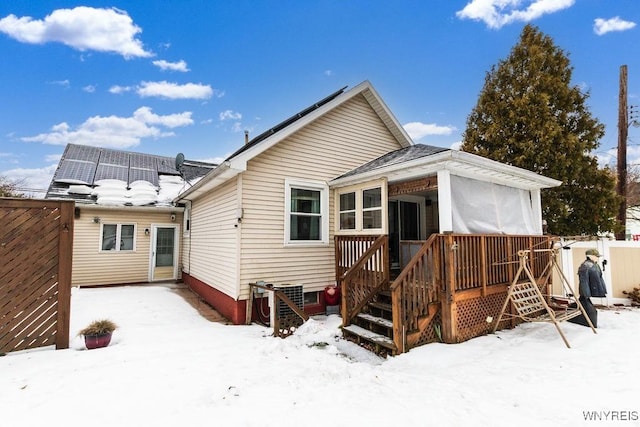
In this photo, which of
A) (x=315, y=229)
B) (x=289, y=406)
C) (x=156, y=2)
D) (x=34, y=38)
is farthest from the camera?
(x=34, y=38)

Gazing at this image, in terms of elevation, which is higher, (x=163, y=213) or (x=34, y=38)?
(x=34, y=38)

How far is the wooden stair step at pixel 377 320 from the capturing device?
17.4ft

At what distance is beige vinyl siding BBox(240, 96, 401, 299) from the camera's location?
22.5ft

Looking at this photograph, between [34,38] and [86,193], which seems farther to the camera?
[34,38]

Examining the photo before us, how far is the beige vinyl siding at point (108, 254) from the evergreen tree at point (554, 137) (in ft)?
45.6

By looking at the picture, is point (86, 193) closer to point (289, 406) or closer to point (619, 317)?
point (289, 406)

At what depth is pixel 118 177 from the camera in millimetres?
13523

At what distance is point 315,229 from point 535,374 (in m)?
5.24

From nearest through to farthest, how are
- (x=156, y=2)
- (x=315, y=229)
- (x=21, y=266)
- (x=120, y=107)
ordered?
(x=21, y=266) → (x=315, y=229) → (x=156, y=2) → (x=120, y=107)

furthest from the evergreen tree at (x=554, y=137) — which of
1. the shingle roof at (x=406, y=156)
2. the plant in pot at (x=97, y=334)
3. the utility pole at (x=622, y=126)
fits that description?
the plant in pot at (x=97, y=334)

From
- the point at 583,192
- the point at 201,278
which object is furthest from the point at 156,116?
the point at 583,192

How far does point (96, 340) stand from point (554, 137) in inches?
523

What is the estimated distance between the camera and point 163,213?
12.5m

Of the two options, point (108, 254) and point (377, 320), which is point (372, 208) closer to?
point (377, 320)
